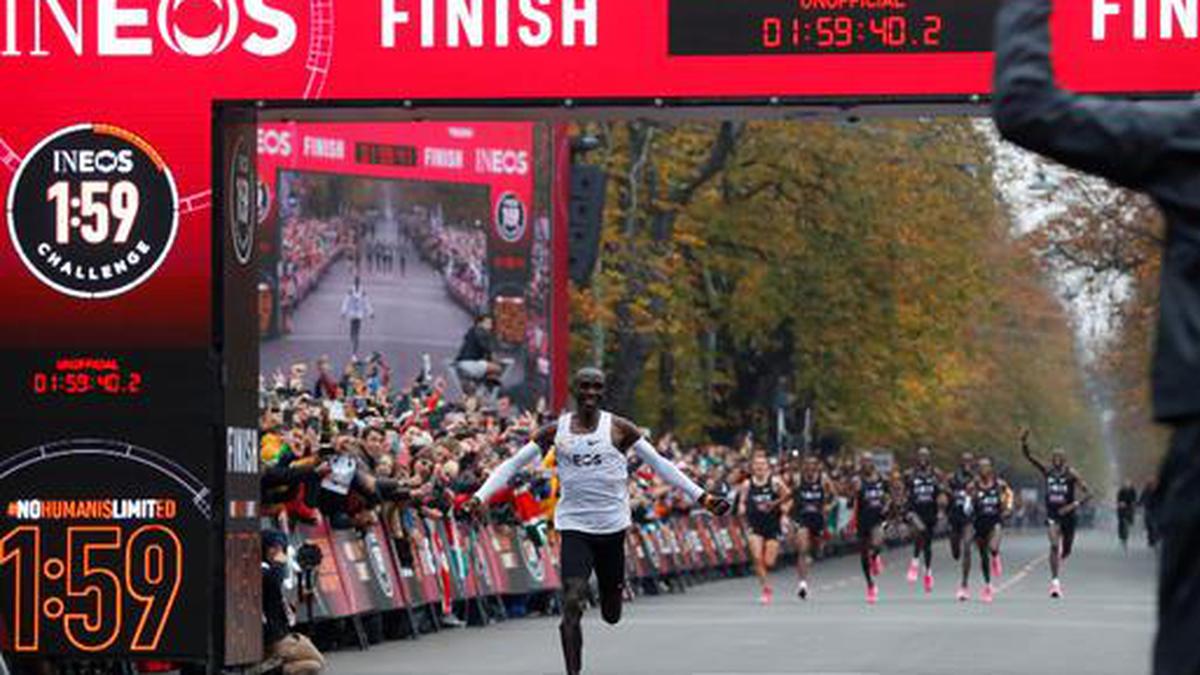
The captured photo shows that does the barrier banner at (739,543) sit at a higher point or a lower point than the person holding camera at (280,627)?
lower

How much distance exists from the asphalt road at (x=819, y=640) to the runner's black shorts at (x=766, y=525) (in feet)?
2.90

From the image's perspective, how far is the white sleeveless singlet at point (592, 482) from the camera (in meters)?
17.7

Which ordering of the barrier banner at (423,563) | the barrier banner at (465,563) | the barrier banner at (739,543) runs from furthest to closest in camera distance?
the barrier banner at (739,543) < the barrier banner at (465,563) < the barrier banner at (423,563)

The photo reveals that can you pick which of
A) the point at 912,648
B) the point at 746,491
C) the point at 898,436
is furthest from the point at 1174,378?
the point at 898,436

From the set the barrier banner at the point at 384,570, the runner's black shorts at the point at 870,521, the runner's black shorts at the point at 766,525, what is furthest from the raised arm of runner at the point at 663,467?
the runner's black shorts at the point at 870,521

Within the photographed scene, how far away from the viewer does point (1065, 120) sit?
5.84 meters

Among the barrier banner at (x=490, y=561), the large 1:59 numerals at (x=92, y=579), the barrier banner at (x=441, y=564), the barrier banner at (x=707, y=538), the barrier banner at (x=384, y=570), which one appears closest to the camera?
the large 1:59 numerals at (x=92, y=579)

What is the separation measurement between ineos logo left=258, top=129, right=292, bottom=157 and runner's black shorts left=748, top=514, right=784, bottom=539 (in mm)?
7319

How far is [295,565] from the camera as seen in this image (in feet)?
72.1

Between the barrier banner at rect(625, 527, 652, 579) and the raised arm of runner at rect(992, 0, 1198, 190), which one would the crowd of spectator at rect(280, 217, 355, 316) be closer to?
the barrier banner at rect(625, 527, 652, 579)

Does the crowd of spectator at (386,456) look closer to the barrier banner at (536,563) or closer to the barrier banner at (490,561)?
the barrier banner at (536,563)

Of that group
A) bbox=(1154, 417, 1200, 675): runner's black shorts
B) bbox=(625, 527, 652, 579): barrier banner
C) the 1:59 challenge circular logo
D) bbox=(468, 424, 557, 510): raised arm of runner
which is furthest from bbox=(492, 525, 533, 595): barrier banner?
bbox=(1154, 417, 1200, 675): runner's black shorts

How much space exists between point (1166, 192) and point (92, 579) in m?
13.5

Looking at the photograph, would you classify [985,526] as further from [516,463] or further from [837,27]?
[837,27]
